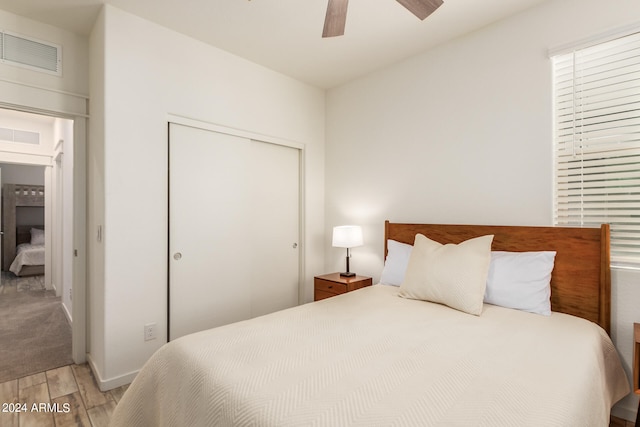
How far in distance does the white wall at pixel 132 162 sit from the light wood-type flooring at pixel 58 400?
124mm

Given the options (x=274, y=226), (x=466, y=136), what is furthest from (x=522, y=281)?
(x=274, y=226)

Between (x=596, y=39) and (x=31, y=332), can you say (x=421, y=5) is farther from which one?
(x=31, y=332)

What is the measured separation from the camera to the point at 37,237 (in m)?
6.26

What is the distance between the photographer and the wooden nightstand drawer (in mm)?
2969

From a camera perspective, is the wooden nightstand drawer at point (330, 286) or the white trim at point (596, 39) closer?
the white trim at point (596, 39)

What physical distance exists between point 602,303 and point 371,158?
2090 mm

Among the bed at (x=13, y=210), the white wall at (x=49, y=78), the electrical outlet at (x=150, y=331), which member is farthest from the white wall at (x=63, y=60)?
the bed at (x=13, y=210)

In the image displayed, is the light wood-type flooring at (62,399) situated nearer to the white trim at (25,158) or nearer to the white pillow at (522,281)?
the white pillow at (522,281)

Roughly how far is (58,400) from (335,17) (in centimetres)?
287

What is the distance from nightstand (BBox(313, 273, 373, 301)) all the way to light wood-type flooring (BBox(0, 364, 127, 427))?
5.62ft

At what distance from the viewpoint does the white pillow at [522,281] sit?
1.95 meters

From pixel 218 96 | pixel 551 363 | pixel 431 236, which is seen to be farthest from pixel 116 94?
pixel 551 363

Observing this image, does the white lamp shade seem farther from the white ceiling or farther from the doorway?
the doorway

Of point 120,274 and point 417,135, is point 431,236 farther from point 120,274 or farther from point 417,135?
point 120,274
